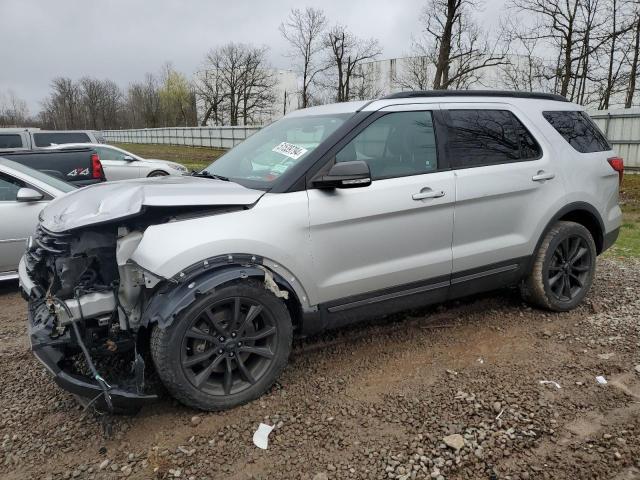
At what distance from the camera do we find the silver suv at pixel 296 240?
2.71m

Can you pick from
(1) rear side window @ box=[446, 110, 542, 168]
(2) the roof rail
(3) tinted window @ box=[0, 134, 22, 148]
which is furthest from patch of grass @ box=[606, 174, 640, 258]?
(3) tinted window @ box=[0, 134, 22, 148]

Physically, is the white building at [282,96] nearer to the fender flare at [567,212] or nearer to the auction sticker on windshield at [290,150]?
the fender flare at [567,212]

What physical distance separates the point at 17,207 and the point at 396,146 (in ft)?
14.1

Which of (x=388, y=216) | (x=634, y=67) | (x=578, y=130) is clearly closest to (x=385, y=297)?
(x=388, y=216)

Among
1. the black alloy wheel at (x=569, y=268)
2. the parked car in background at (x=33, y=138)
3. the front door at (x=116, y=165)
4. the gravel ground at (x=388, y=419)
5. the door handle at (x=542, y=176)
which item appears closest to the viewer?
the gravel ground at (x=388, y=419)

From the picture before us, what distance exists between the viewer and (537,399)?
9.84 ft

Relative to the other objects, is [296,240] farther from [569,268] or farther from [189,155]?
[189,155]

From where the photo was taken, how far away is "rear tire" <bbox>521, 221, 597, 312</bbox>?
413 centimetres

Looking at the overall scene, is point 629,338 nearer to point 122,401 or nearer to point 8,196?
point 122,401

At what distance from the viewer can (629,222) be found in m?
8.95

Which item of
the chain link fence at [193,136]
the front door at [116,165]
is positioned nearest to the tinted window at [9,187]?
the front door at [116,165]

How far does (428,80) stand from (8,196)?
32.2 meters

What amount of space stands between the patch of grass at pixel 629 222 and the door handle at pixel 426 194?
4192mm

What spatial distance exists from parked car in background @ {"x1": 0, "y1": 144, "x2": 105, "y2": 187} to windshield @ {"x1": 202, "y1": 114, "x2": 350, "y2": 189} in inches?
170
